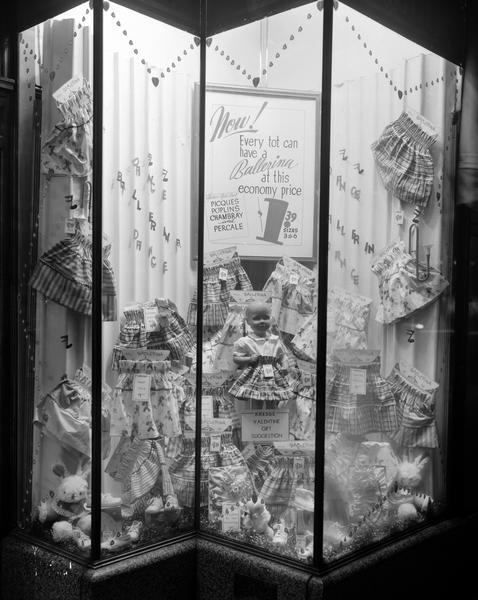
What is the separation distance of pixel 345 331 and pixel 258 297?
380mm

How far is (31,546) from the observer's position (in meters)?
2.90

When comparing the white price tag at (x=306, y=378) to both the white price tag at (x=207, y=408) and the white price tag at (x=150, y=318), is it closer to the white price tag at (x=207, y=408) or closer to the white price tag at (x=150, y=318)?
the white price tag at (x=207, y=408)

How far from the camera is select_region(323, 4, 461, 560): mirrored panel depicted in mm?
2744

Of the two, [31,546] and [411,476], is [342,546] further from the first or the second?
[31,546]

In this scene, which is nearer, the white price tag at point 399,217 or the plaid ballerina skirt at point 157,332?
the plaid ballerina skirt at point 157,332

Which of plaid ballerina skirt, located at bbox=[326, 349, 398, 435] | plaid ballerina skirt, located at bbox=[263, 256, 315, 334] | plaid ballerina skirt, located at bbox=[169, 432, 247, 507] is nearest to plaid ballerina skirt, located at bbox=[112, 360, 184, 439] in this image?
plaid ballerina skirt, located at bbox=[169, 432, 247, 507]

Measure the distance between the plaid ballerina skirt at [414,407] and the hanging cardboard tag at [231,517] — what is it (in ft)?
2.44

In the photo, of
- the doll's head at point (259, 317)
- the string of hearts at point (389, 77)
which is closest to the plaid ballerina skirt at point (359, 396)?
the doll's head at point (259, 317)

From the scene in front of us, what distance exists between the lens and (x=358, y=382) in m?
2.87

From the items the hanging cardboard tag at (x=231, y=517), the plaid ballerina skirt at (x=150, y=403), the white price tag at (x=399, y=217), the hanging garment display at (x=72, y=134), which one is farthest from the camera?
the white price tag at (x=399, y=217)

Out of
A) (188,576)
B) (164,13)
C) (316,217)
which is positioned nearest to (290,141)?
(316,217)

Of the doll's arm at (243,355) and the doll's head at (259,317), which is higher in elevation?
the doll's head at (259,317)

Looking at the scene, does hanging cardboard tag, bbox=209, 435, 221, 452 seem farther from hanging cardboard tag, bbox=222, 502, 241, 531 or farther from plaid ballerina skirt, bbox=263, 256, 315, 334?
plaid ballerina skirt, bbox=263, 256, 315, 334

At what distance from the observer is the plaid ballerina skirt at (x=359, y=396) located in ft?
9.05
